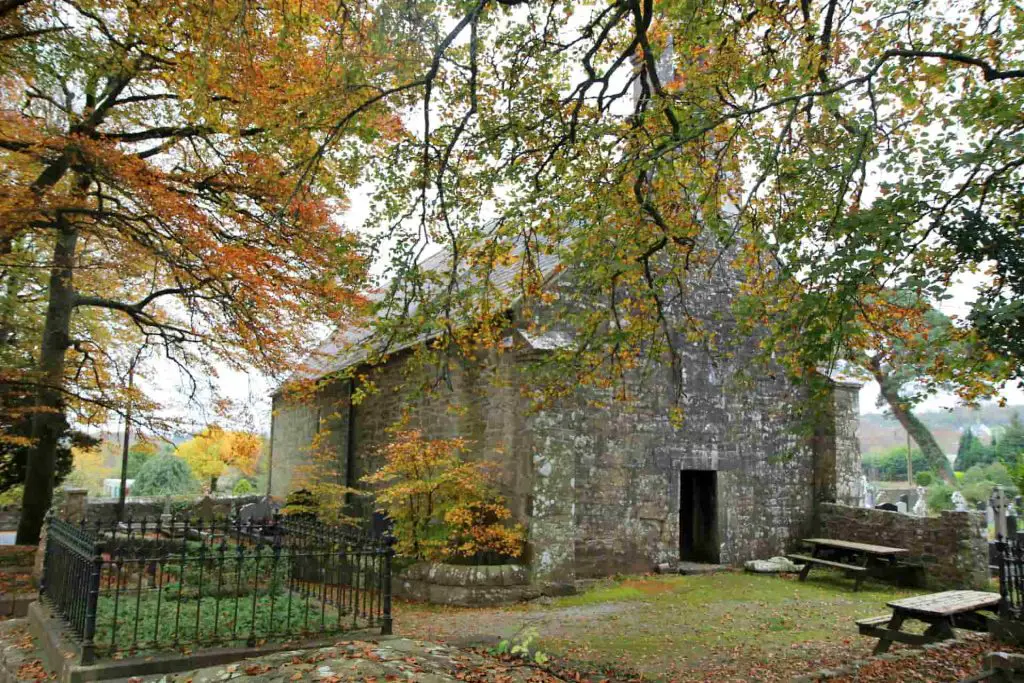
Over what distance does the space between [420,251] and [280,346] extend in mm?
6010

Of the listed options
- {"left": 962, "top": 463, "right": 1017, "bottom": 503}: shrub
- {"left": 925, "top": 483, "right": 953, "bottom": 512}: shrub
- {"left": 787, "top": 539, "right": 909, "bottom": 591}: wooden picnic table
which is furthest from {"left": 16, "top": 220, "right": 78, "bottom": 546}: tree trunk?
{"left": 925, "top": 483, "right": 953, "bottom": 512}: shrub

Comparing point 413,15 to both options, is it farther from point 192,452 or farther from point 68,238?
point 192,452

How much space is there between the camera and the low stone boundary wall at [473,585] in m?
11.2

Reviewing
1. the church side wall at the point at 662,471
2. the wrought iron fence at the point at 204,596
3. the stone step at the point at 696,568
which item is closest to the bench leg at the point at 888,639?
the church side wall at the point at 662,471

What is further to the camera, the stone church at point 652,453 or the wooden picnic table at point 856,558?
the wooden picnic table at point 856,558

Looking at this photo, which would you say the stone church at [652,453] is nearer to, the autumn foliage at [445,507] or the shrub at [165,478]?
the autumn foliage at [445,507]

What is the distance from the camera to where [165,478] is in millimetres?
34125

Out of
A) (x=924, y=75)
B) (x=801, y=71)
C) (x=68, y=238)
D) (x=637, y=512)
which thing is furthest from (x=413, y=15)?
(x=637, y=512)

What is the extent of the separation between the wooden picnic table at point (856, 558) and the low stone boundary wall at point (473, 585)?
5596 millimetres

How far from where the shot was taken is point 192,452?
30125 millimetres

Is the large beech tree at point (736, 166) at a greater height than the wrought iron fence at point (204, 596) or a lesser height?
greater

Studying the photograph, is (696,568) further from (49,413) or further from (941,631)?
(49,413)

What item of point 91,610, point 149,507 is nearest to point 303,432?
point 149,507

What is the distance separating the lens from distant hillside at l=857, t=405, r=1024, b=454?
5691 cm
